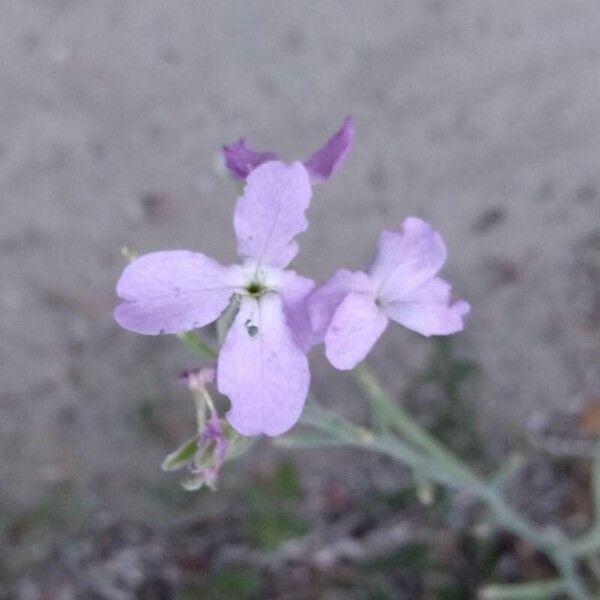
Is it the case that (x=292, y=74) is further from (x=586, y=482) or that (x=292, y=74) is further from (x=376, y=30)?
(x=586, y=482)

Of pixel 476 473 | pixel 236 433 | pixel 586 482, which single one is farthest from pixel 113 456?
pixel 236 433

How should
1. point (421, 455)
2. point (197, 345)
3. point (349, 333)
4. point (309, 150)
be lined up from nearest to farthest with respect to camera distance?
point (349, 333) < point (197, 345) < point (421, 455) < point (309, 150)

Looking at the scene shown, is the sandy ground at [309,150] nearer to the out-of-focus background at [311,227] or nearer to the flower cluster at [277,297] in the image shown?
the out-of-focus background at [311,227]

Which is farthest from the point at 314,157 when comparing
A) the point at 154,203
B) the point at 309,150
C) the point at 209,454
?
the point at 154,203

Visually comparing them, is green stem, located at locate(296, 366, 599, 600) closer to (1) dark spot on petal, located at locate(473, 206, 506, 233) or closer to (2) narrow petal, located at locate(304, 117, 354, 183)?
(2) narrow petal, located at locate(304, 117, 354, 183)

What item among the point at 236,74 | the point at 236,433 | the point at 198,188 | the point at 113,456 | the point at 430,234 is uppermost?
the point at 236,74

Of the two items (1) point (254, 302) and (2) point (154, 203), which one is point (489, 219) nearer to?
(2) point (154, 203)

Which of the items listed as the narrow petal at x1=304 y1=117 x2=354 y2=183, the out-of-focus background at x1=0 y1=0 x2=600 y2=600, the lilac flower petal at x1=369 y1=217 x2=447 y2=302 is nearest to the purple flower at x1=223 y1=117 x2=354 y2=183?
the narrow petal at x1=304 y1=117 x2=354 y2=183

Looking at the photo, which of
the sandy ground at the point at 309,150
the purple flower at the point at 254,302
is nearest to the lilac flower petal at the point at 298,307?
the purple flower at the point at 254,302
